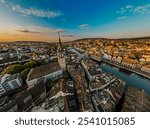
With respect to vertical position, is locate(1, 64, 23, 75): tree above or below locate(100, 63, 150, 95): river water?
above

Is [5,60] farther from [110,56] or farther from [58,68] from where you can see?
[110,56]

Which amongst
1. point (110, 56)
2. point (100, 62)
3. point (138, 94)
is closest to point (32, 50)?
point (100, 62)

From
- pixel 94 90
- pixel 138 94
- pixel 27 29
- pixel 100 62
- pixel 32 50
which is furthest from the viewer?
pixel 32 50

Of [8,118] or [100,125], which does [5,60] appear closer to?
[8,118]

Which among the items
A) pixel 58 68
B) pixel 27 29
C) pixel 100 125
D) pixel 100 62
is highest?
pixel 27 29

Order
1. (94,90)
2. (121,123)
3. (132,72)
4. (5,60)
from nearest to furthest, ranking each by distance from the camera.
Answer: (121,123) → (94,90) → (132,72) → (5,60)

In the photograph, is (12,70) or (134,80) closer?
(12,70)

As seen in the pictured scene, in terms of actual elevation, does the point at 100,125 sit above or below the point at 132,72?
above

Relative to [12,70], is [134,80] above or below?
below

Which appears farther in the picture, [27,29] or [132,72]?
[132,72]

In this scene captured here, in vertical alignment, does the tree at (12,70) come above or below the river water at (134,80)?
above
